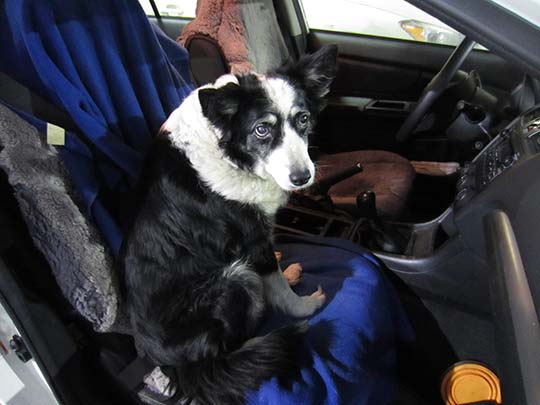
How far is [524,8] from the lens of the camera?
0.83 m

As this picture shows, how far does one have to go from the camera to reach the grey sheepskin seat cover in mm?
993

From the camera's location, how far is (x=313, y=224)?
6.51 feet

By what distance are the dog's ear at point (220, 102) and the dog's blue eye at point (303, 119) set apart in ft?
0.72

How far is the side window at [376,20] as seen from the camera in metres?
2.63

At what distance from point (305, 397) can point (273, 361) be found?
12 cm

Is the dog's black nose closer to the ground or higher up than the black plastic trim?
higher up

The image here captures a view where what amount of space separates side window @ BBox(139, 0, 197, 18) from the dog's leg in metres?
2.30

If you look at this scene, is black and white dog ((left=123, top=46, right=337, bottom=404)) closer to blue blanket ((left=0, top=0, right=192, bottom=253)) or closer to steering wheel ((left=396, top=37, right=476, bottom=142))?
blue blanket ((left=0, top=0, right=192, bottom=253))

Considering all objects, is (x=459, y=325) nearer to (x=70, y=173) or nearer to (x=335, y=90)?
Result: (x=70, y=173)

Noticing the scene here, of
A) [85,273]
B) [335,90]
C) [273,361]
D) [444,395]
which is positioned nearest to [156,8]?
[335,90]

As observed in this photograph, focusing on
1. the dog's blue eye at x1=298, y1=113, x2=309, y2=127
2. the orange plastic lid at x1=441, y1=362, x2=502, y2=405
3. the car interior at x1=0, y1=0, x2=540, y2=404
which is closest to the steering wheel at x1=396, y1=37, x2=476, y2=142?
the car interior at x1=0, y1=0, x2=540, y2=404

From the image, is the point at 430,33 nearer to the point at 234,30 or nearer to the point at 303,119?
the point at 234,30

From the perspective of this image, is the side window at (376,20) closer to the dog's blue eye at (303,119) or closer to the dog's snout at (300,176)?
the dog's blue eye at (303,119)

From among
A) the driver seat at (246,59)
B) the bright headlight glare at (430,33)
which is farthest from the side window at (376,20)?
the driver seat at (246,59)
